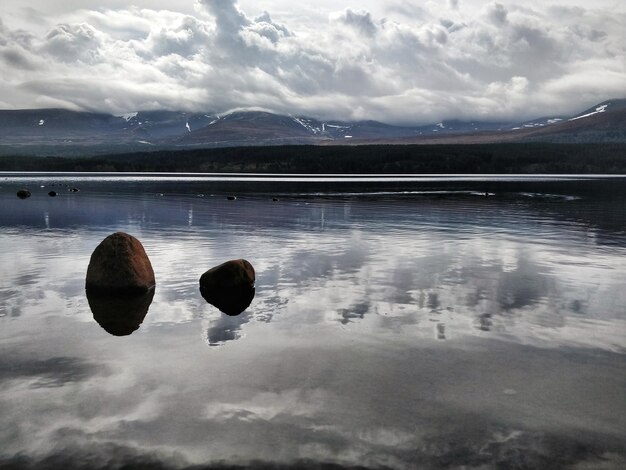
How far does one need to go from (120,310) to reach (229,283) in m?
4.47

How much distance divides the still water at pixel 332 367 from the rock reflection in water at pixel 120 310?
14.9 inches

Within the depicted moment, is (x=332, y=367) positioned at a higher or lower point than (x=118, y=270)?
lower

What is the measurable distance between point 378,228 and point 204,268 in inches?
864

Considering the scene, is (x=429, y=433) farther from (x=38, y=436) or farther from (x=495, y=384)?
(x=38, y=436)

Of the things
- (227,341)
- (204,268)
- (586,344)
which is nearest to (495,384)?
(586,344)

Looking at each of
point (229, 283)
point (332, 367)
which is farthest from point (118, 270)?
point (332, 367)

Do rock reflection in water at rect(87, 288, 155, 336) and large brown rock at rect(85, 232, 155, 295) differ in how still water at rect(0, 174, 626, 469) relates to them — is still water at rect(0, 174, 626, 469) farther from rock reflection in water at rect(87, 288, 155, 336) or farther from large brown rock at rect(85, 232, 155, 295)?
large brown rock at rect(85, 232, 155, 295)

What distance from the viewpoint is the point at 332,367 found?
48.4 ft

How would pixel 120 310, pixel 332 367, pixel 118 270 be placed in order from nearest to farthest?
pixel 332 367 → pixel 120 310 → pixel 118 270

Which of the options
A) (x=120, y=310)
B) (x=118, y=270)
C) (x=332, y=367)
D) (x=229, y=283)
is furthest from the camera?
(x=229, y=283)

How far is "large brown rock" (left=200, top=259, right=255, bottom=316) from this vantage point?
23.0 m

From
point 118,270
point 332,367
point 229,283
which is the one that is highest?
point 118,270

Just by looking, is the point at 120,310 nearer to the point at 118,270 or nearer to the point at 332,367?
the point at 118,270

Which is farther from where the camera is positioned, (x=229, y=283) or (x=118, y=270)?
(x=229, y=283)
